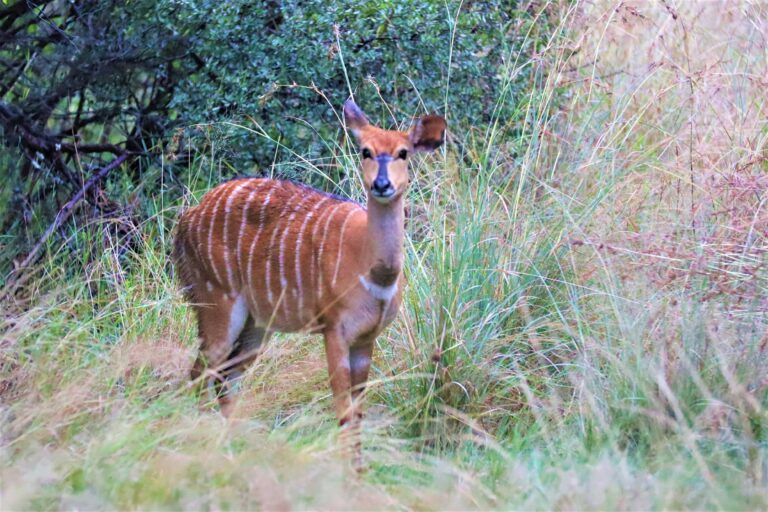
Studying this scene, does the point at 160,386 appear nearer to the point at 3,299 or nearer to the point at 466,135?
the point at 3,299

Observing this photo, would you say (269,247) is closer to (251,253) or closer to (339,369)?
(251,253)

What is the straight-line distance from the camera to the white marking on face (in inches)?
201

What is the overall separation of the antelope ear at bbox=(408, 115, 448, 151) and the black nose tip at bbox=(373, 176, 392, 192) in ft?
1.09

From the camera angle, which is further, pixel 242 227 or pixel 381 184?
pixel 242 227

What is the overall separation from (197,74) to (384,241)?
2.81 metres

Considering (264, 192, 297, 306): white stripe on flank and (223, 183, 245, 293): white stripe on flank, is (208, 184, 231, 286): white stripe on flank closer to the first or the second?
(223, 183, 245, 293): white stripe on flank

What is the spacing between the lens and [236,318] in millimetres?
5156

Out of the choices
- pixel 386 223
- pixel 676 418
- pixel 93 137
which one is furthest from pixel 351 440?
pixel 93 137

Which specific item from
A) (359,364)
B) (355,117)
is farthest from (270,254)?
(355,117)

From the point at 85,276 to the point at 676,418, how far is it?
3141mm

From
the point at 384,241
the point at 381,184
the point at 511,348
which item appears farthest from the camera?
the point at 511,348

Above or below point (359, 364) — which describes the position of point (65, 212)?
above

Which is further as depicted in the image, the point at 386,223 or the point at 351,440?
the point at 386,223

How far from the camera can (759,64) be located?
7.23 m
